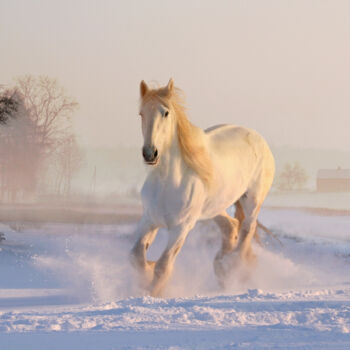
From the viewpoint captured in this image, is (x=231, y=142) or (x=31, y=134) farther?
(x=31, y=134)

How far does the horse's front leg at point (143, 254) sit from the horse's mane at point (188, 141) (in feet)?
2.63

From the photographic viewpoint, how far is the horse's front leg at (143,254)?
254 inches

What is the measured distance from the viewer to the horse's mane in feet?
20.5

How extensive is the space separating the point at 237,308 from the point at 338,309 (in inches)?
37.1

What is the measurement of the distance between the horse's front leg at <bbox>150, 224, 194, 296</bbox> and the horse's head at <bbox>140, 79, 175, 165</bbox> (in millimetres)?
870

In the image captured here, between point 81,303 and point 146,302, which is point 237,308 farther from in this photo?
point 81,303

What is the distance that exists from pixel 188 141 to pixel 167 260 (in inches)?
50.8

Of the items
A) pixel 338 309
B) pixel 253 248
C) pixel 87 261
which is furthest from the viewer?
pixel 253 248

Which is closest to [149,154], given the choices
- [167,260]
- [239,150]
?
[167,260]

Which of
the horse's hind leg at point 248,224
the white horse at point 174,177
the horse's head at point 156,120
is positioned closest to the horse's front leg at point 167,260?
the white horse at point 174,177

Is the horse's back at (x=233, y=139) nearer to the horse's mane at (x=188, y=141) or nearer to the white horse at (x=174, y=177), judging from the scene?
the white horse at (x=174, y=177)

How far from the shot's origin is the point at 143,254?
6453mm

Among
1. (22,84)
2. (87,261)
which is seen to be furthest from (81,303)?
(22,84)

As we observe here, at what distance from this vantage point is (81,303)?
6.66m
